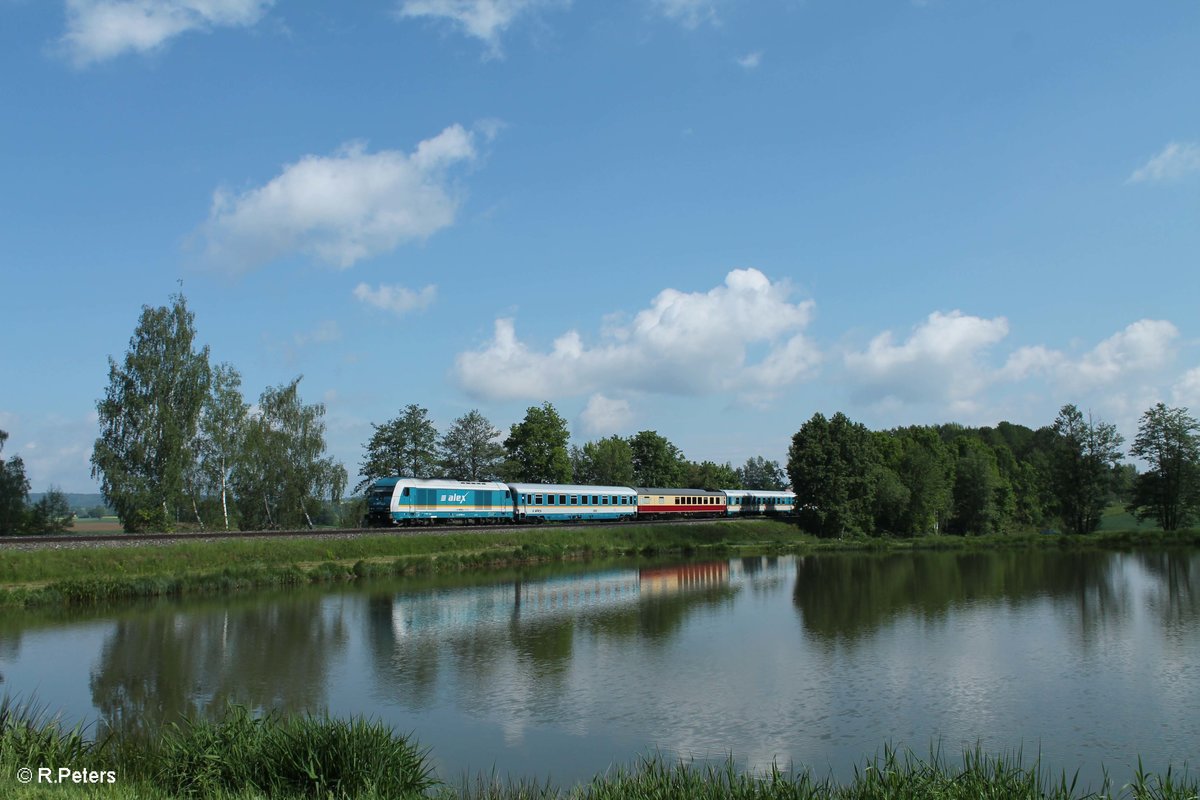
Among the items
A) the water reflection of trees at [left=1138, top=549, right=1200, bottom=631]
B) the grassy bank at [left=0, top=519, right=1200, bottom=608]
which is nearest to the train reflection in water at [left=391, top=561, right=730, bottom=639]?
the grassy bank at [left=0, top=519, right=1200, bottom=608]

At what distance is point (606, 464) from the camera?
104500 mm

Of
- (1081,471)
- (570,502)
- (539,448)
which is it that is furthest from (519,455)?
(1081,471)

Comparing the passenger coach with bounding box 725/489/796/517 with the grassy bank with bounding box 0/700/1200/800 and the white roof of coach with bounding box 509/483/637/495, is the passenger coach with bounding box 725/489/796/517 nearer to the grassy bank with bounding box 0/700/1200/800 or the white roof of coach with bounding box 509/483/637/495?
the white roof of coach with bounding box 509/483/637/495

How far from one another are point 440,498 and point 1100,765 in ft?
149

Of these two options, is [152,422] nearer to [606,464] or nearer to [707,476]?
[606,464]

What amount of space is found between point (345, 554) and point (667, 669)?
27.3 metres

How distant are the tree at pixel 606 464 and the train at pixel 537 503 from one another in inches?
777

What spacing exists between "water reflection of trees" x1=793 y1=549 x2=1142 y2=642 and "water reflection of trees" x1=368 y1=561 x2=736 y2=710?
532 centimetres

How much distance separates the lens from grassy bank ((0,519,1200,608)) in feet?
114

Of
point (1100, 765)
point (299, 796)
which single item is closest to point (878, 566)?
point (1100, 765)

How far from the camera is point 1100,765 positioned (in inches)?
568

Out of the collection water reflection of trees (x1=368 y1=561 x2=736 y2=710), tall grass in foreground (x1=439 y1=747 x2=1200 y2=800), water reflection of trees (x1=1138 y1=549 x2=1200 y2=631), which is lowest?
water reflection of trees (x1=1138 y1=549 x2=1200 y2=631)

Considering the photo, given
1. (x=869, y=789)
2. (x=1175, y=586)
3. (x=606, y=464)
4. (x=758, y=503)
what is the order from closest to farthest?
(x=869, y=789), (x=1175, y=586), (x=758, y=503), (x=606, y=464)

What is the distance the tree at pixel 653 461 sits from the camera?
109312mm
